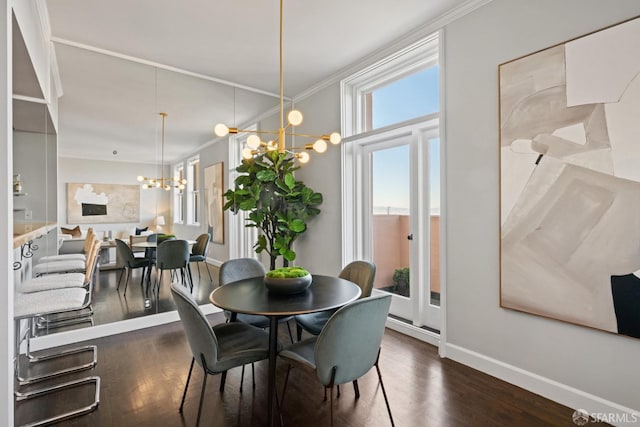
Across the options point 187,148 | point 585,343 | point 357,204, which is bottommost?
point 585,343

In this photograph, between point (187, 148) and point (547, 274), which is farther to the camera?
point (187, 148)

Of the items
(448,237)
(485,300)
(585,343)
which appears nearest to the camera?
(585,343)

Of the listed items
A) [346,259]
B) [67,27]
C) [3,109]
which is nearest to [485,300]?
[346,259]

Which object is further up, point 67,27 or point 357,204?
point 67,27

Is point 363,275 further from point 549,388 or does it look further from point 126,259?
point 126,259

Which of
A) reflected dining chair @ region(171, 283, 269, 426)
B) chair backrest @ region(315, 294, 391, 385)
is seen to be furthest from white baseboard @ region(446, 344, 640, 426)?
reflected dining chair @ region(171, 283, 269, 426)

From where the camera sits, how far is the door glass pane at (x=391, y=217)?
3.49 m

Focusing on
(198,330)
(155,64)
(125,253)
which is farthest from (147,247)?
(198,330)

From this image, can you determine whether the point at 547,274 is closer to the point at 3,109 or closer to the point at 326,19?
the point at 326,19

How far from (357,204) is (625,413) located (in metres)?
2.78

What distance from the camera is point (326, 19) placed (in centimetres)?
279

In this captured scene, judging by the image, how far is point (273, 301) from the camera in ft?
6.37

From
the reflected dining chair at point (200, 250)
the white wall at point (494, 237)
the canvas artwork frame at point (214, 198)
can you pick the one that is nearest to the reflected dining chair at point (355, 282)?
the white wall at point (494, 237)

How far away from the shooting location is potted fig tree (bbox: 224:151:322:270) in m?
3.82
